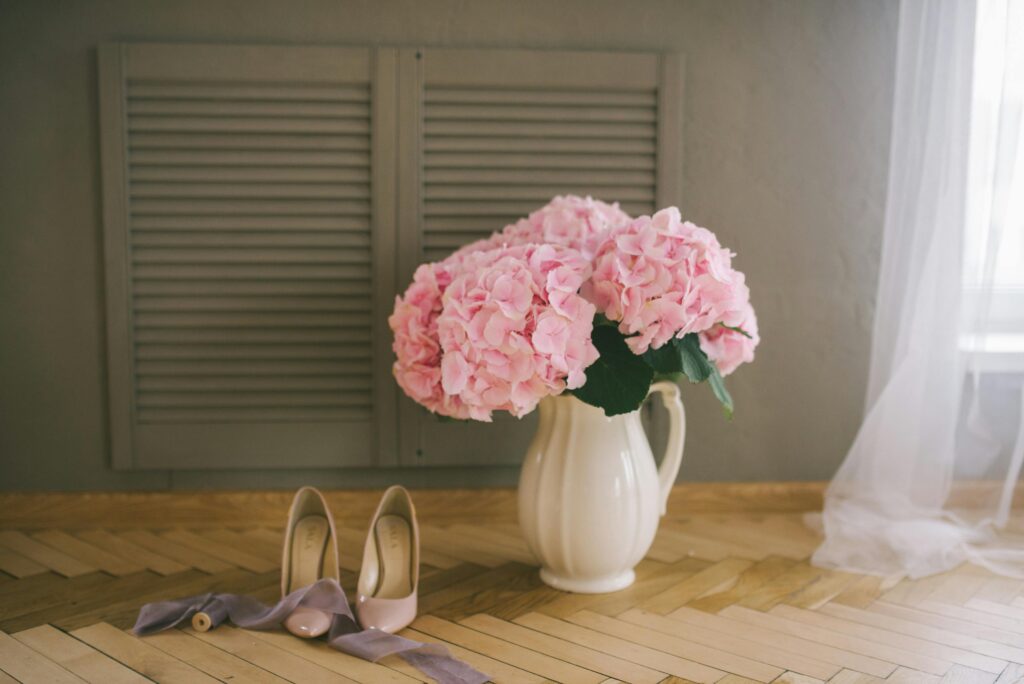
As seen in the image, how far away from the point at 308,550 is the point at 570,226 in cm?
72

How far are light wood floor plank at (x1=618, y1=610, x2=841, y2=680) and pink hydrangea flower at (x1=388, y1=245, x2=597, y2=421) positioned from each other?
1.33 feet

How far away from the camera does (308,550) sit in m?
1.58

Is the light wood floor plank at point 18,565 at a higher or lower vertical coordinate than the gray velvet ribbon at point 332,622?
lower

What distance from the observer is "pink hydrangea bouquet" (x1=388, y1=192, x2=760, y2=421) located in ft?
4.33

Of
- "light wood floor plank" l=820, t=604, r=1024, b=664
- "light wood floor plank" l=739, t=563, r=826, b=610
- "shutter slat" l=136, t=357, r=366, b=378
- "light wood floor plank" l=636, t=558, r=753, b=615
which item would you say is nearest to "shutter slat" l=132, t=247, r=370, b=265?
"shutter slat" l=136, t=357, r=366, b=378

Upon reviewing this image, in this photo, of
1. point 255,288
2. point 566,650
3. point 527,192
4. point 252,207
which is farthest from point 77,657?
point 527,192

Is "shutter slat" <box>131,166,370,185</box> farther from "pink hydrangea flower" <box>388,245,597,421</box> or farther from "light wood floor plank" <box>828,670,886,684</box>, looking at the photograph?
"light wood floor plank" <box>828,670,886,684</box>

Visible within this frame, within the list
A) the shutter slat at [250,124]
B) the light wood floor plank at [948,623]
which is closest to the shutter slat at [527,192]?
the shutter slat at [250,124]

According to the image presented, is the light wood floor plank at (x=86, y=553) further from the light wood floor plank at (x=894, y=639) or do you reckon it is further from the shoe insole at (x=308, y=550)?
the light wood floor plank at (x=894, y=639)

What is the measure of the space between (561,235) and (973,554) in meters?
0.96

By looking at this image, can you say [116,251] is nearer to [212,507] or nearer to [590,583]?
[212,507]

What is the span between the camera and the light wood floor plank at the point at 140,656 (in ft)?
4.08

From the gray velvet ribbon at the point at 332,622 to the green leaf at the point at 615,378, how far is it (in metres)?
0.43

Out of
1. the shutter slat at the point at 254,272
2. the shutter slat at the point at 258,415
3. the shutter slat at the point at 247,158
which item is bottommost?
the shutter slat at the point at 258,415
